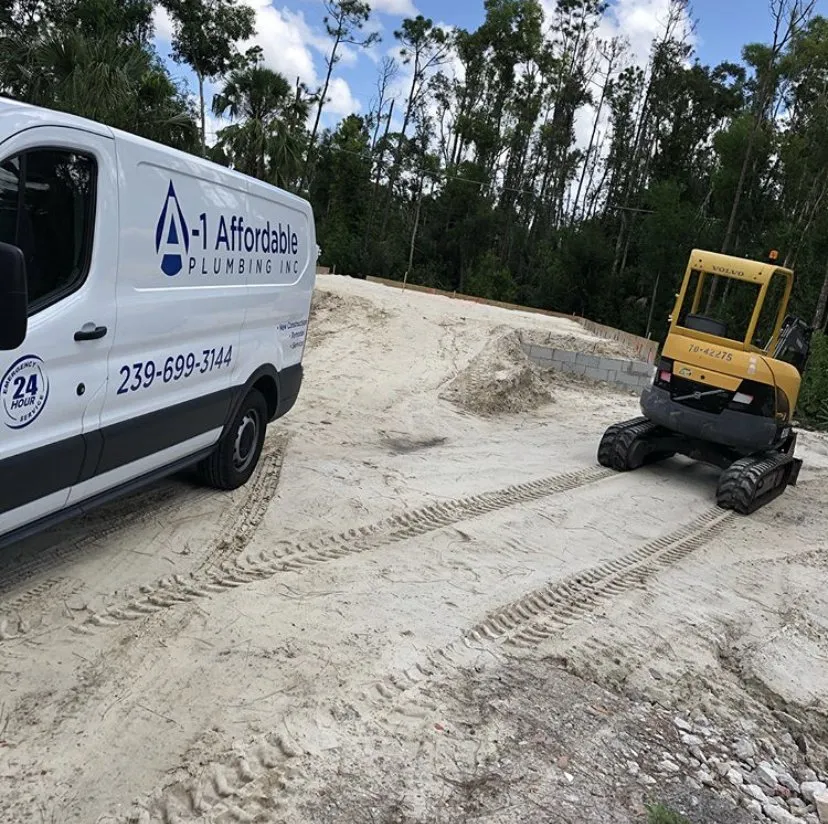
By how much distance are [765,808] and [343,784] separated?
1681 millimetres

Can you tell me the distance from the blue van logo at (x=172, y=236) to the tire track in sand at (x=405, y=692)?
8.33 feet

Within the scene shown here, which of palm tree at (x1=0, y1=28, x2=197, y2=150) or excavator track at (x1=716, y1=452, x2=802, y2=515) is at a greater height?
palm tree at (x1=0, y1=28, x2=197, y2=150)

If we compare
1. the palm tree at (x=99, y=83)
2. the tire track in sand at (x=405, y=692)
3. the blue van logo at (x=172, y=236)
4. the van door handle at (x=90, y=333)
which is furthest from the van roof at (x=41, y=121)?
the palm tree at (x=99, y=83)

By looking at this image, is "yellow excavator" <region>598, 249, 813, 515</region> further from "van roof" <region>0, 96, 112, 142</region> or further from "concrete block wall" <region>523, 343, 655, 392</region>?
"van roof" <region>0, 96, 112, 142</region>

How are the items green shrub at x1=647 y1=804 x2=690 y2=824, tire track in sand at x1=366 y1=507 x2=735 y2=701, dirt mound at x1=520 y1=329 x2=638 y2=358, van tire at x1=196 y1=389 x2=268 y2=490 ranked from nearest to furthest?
green shrub at x1=647 y1=804 x2=690 y2=824 < tire track in sand at x1=366 y1=507 x2=735 y2=701 < van tire at x1=196 y1=389 x2=268 y2=490 < dirt mound at x1=520 y1=329 x2=638 y2=358

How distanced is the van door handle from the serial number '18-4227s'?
305 millimetres

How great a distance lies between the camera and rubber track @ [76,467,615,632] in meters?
4.31

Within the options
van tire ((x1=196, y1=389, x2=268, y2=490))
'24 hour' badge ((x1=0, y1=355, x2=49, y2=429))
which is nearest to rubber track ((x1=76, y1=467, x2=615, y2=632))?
van tire ((x1=196, y1=389, x2=268, y2=490))

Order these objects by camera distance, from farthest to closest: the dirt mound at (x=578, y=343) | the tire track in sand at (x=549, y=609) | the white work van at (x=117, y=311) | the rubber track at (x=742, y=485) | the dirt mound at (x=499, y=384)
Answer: the dirt mound at (x=578, y=343) → the dirt mound at (x=499, y=384) → the rubber track at (x=742, y=485) → the tire track in sand at (x=549, y=609) → the white work van at (x=117, y=311)

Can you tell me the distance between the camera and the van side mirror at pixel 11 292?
3.13m

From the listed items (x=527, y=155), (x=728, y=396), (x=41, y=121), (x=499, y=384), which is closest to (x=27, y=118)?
→ (x=41, y=121)

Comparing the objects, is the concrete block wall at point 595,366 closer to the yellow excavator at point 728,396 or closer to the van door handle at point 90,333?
the yellow excavator at point 728,396

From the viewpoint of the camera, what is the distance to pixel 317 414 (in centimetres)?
970

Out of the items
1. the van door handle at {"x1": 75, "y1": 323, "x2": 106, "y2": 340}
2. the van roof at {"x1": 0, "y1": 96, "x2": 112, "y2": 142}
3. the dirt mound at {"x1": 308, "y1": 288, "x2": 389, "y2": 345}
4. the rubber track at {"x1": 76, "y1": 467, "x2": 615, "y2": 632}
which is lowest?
the rubber track at {"x1": 76, "y1": 467, "x2": 615, "y2": 632}
